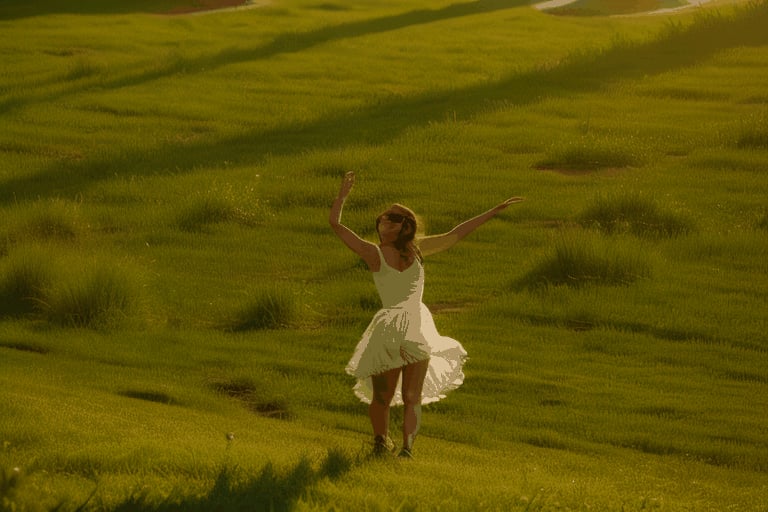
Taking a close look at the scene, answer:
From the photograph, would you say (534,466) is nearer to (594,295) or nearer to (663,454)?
(663,454)

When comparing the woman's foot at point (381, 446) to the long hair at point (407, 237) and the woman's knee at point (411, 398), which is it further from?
the long hair at point (407, 237)

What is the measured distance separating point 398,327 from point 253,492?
1.22 meters

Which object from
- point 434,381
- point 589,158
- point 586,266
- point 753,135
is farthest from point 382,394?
point 753,135

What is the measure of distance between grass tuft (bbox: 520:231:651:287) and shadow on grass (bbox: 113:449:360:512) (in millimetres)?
5851

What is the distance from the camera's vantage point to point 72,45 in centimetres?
2736

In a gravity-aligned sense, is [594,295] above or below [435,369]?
below

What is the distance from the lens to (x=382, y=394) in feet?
26.8

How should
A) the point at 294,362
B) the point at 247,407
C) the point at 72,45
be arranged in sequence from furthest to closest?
the point at 72,45
the point at 294,362
the point at 247,407

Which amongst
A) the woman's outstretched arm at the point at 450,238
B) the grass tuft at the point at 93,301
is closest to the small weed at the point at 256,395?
the grass tuft at the point at 93,301

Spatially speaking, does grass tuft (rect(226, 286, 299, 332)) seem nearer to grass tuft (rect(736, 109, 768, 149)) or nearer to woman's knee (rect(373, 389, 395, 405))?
Answer: woman's knee (rect(373, 389, 395, 405))

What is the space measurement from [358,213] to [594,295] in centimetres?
398

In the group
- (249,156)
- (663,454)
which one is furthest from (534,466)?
(249,156)

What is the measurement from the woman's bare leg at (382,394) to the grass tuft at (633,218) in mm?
7237

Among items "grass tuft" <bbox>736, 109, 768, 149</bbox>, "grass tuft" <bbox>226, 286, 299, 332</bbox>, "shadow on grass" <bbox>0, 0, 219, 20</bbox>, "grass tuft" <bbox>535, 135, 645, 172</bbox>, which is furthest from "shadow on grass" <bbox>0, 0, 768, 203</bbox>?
"shadow on grass" <bbox>0, 0, 219, 20</bbox>
